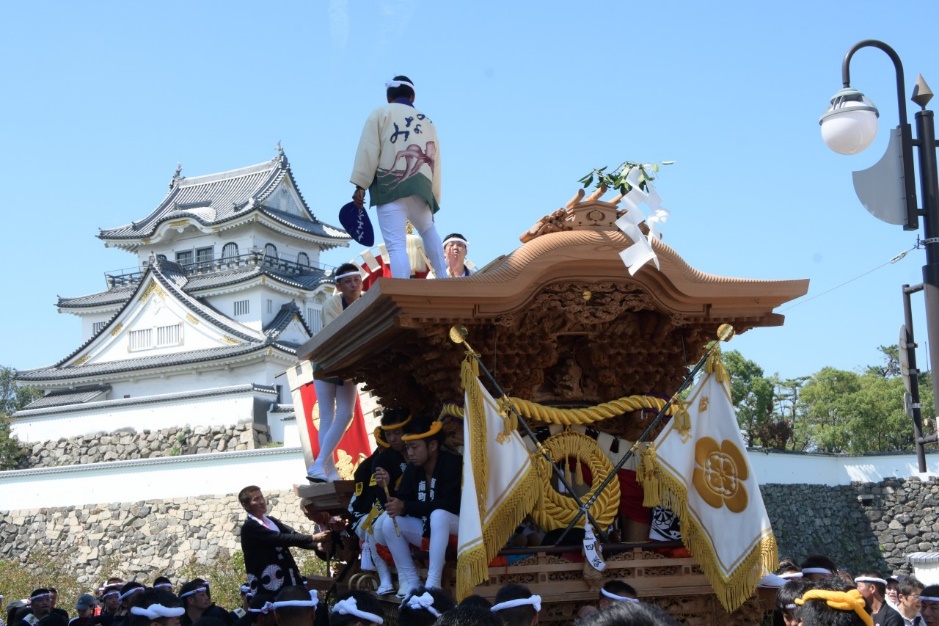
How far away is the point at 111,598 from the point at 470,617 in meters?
6.74

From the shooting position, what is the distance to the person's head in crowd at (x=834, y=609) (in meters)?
3.88

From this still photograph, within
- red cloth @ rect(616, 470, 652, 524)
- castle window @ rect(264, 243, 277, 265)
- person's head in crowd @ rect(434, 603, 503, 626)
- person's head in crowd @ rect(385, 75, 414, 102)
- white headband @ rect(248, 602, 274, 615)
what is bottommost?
white headband @ rect(248, 602, 274, 615)

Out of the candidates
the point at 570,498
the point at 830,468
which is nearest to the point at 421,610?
the point at 570,498

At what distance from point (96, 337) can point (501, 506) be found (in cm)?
3657

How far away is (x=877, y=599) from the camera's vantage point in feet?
22.6

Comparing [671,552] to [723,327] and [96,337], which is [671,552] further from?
[96,337]

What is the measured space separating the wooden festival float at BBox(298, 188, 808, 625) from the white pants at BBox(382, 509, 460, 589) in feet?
0.80

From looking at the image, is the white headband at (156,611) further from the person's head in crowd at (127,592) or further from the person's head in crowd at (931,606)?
the person's head in crowd at (931,606)

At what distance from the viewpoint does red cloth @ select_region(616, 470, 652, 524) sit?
25.1 ft

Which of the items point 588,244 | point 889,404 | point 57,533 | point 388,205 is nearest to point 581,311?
point 588,244

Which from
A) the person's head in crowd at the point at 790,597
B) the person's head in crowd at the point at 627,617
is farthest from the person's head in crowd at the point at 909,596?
the person's head in crowd at the point at 627,617

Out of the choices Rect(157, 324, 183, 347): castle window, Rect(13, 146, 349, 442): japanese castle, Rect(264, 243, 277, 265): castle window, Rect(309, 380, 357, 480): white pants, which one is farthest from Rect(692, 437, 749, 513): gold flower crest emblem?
Rect(264, 243, 277, 265): castle window

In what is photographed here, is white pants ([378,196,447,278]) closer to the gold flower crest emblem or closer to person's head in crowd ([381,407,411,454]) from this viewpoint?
person's head in crowd ([381,407,411,454])

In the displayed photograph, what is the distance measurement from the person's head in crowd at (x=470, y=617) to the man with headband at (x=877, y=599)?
3666 millimetres
